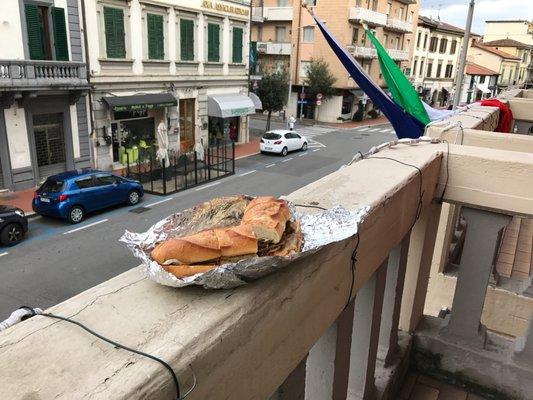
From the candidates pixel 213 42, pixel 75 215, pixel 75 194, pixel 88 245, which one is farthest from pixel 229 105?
pixel 88 245

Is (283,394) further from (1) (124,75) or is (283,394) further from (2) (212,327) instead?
(1) (124,75)

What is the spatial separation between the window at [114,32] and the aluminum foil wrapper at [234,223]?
1861cm

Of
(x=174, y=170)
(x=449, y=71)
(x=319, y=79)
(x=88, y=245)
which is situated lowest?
(x=88, y=245)

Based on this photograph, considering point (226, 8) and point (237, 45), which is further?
point (237, 45)

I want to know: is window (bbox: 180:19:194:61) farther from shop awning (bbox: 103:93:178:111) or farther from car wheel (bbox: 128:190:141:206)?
car wheel (bbox: 128:190:141:206)

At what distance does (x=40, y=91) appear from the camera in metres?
16.2

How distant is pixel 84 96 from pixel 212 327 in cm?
1866

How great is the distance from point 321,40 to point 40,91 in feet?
91.0

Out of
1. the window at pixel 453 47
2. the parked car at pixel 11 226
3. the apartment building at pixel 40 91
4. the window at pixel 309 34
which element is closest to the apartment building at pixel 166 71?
the apartment building at pixel 40 91

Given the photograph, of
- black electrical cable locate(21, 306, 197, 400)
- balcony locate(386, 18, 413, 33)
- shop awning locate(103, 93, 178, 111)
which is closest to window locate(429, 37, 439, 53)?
balcony locate(386, 18, 413, 33)

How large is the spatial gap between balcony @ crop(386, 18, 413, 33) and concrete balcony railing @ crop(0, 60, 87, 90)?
109 feet

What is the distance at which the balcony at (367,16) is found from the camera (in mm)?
37781

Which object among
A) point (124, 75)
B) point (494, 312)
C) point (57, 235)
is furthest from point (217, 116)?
point (494, 312)

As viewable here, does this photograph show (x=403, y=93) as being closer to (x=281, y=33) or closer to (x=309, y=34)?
(x=309, y=34)
